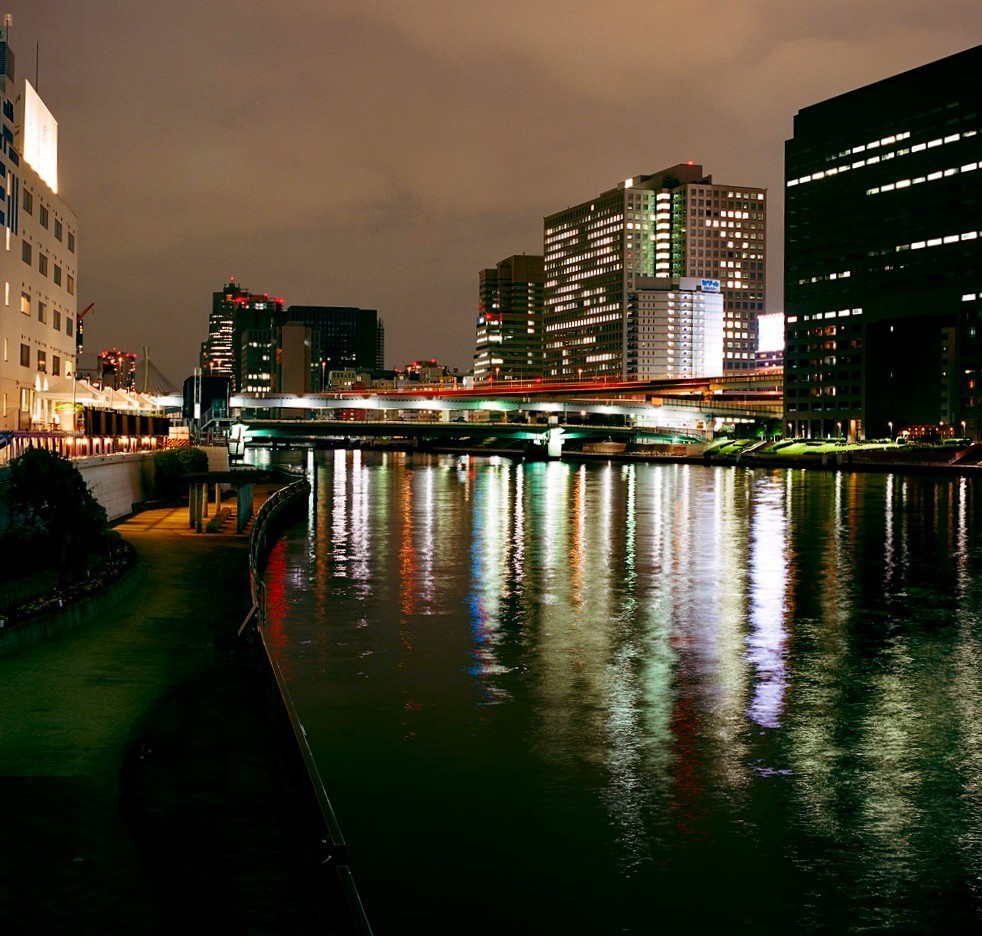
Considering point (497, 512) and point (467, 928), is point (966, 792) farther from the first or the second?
point (497, 512)

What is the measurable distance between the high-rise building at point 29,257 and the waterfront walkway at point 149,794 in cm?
4049

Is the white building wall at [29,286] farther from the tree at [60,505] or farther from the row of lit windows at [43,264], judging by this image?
the tree at [60,505]

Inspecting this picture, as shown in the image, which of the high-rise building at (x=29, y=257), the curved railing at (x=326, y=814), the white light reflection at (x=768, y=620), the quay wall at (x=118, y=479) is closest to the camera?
the curved railing at (x=326, y=814)

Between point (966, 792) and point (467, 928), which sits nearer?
point (467, 928)

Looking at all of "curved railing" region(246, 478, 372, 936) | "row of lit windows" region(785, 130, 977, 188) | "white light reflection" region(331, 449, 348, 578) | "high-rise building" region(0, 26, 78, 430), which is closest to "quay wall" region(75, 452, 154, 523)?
"high-rise building" region(0, 26, 78, 430)

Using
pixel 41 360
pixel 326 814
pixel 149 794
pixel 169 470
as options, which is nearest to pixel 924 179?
pixel 41 360

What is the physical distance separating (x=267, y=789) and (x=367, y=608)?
16177 mm

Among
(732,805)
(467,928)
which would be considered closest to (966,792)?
(732,805)

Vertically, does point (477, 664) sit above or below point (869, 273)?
below

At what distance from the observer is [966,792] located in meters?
14.1

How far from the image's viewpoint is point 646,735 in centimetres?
1656

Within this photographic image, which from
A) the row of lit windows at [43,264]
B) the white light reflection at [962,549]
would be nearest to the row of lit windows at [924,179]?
the white light reflection at [962,549]

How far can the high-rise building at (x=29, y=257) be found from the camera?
5522 cm

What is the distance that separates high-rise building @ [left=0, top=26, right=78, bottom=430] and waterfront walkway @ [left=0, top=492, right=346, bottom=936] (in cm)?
4049
